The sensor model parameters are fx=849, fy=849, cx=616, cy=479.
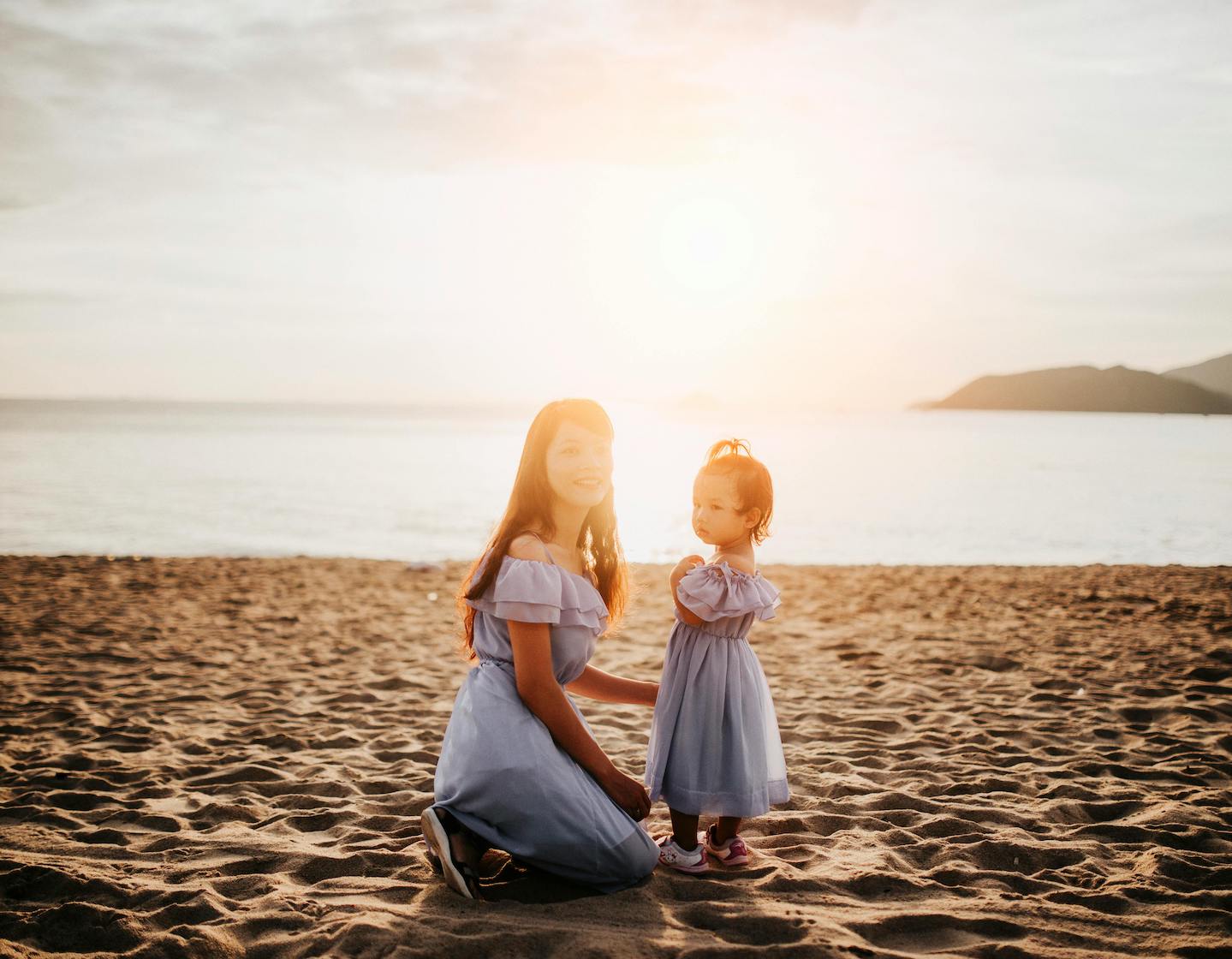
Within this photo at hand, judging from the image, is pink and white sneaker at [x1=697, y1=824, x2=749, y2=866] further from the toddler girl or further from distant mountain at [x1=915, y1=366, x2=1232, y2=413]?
distant mountain at [x1=915, y1=366, x2=1232, y2=413]

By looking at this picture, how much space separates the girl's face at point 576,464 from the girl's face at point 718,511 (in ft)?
1.27

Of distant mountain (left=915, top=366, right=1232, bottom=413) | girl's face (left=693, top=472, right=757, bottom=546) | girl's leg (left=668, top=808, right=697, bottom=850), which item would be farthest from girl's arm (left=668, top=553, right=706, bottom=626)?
distant mountain (left=915, top=366, right=1232, bottom=413)

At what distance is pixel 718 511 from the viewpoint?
3.23 m

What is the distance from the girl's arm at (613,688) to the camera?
352 cm

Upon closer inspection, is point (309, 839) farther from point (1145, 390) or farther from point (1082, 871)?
point (1145, 390)

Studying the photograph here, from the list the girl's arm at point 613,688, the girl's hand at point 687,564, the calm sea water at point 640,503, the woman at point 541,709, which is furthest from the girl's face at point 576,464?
the calm sea water at point 640,503

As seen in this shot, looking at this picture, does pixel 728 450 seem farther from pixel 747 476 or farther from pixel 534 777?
pixel 534 777

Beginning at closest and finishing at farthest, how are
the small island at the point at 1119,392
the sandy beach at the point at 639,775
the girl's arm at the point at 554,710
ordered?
the sandy beach at the point at 639,775
the girl's arm at the point at 554,710
the small island at the point at 1119,392

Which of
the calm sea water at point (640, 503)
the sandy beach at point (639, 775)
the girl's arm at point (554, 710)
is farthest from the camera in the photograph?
the calm sea water at point (640, 503)

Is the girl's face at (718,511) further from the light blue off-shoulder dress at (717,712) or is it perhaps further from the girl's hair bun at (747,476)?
the light blue off-shoulder dress at (717,712)

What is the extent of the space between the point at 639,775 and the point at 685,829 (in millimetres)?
1370

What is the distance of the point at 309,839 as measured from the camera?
3.53 metres

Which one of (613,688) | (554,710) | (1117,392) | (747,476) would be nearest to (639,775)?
(613,688)

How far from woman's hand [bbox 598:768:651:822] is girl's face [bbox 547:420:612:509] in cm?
101
